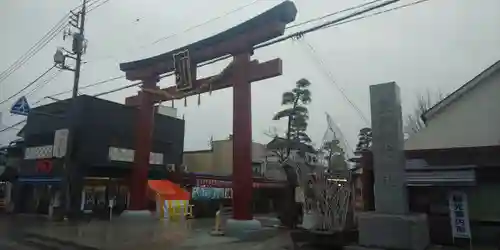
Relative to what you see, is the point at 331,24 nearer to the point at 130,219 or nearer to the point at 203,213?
the point at 130,219

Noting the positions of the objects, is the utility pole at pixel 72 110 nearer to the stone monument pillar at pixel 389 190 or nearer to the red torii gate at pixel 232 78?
the red torii gate at pixel 232 78

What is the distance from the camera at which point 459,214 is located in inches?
423

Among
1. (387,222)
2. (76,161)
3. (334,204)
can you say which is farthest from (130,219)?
(387,222)

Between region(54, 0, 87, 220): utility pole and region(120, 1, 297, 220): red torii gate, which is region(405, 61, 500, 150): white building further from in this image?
region(54, 0, 87, 220): utility pole

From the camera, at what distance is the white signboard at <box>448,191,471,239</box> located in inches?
414

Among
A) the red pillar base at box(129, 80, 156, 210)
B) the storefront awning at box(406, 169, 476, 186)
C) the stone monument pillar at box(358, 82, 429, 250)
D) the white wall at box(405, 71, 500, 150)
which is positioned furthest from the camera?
the red pillar base at box(129, 80, 156, 210)

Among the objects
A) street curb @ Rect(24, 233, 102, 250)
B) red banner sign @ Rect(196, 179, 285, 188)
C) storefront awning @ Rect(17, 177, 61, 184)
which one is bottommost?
street curb @ Rect(24, 233, 102, 250)

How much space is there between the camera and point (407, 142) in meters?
16.4

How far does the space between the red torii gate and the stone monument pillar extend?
4436 mm

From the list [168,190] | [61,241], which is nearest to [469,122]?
[61,241]

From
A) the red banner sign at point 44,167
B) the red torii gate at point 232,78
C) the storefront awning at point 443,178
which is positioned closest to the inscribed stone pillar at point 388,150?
the storefront awning at point 443,178

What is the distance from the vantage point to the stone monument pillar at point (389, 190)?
9.60 m

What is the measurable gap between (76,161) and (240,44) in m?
14.4

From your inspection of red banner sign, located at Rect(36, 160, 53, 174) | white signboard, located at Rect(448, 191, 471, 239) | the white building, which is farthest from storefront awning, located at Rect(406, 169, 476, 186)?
red banner sign, located at Rect(36, 160, 53, 174)
